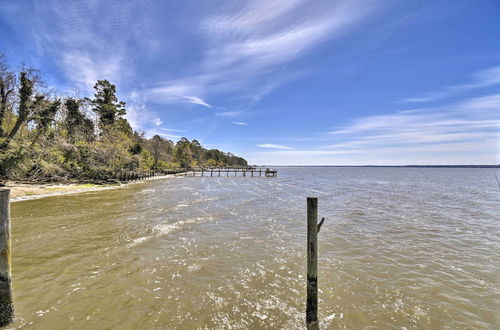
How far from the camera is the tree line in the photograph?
20.9 meters

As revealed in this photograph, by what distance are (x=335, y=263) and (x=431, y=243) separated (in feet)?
16.7

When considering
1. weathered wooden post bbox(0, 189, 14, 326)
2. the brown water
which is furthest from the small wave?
weathered wooden post bbox(0, 189, 14, 326)

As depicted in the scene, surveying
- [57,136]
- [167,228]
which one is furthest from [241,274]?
[57,136]

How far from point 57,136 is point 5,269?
102ft

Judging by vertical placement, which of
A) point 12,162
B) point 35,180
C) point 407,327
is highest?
point 12,162

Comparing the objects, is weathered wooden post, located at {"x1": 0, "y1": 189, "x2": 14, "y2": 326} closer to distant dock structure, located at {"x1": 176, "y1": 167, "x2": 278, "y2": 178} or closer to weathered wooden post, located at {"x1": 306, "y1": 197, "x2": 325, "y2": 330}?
weathered wooden post, located at {"x1": 306, "y1": 197, "x2": 325, "y2": 330}

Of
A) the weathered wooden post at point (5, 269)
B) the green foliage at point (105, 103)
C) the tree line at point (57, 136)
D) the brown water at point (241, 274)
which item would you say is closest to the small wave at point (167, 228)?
the brown water at point (241, 274)

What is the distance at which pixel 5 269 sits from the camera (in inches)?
152

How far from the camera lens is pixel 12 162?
20125 mm

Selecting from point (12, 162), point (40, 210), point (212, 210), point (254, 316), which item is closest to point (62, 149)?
point (12, 162)

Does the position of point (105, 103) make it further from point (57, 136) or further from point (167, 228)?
point (167, 228)

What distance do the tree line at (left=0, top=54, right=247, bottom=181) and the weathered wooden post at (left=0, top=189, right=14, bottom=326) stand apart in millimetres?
23388

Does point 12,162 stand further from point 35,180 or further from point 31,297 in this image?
point 31,297

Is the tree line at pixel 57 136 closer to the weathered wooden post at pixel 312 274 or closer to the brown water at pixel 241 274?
the brown water at pixel 241 274
